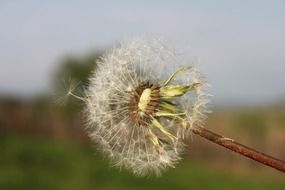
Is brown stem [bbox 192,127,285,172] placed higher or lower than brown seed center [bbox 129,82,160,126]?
lower

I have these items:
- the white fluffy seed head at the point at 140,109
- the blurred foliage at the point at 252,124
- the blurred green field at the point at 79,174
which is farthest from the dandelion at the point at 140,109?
the blurred foliage at the point at 252,124

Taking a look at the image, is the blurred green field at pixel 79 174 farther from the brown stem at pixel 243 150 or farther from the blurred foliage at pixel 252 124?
the brown stem at pixel 243 150

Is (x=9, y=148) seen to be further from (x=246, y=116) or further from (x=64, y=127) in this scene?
(x=246, y=116)

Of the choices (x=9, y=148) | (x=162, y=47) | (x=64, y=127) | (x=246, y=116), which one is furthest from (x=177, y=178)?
(x=162, y=47)

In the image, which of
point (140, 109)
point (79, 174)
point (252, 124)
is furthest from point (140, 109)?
point (252, 124)

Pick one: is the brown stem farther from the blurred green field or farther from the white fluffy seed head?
the blurred green field

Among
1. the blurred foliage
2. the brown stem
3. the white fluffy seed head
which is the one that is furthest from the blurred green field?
the brown stem
